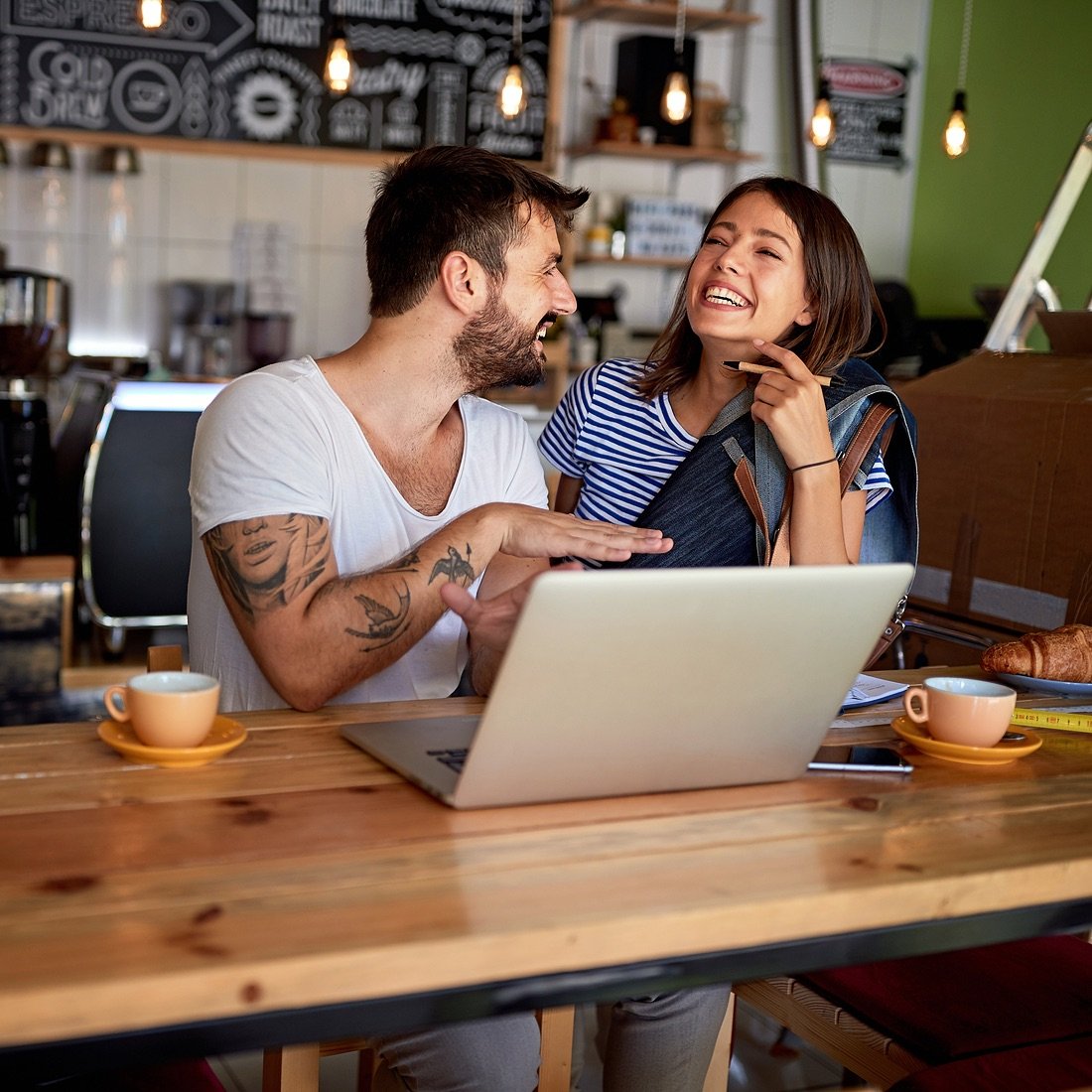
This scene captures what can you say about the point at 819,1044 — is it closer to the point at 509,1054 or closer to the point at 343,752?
the point at 509,1054

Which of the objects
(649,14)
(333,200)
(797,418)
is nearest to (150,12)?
(797,418)

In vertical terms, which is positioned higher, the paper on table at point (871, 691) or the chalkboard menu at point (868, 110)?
the chalkboard menu at point (868, 110)

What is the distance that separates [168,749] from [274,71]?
4118 mm

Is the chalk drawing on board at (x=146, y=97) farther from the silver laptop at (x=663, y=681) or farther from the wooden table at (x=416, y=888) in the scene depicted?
the silver laptop at (x=663, y=681)

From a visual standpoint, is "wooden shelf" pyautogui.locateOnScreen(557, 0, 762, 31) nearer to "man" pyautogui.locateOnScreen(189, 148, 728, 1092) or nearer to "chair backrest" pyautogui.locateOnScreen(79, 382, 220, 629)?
"chair backrest" pyautogui.locateOnScreen(79, 382, 220, 629)

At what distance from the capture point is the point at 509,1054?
1324 mm

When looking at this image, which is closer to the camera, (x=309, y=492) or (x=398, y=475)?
(x=309, y=492)

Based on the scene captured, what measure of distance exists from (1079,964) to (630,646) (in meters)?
0.83

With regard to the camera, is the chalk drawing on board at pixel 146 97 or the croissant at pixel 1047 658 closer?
the croissant at pixel 1047 658

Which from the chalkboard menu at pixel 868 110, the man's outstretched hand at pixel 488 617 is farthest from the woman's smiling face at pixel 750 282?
the chalkboard menu at pixel 868 110

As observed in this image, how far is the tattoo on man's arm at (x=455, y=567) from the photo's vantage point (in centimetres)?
152

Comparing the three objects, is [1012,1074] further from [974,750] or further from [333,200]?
[333,200]

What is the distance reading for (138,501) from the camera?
2938mm

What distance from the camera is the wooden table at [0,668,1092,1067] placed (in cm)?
78
